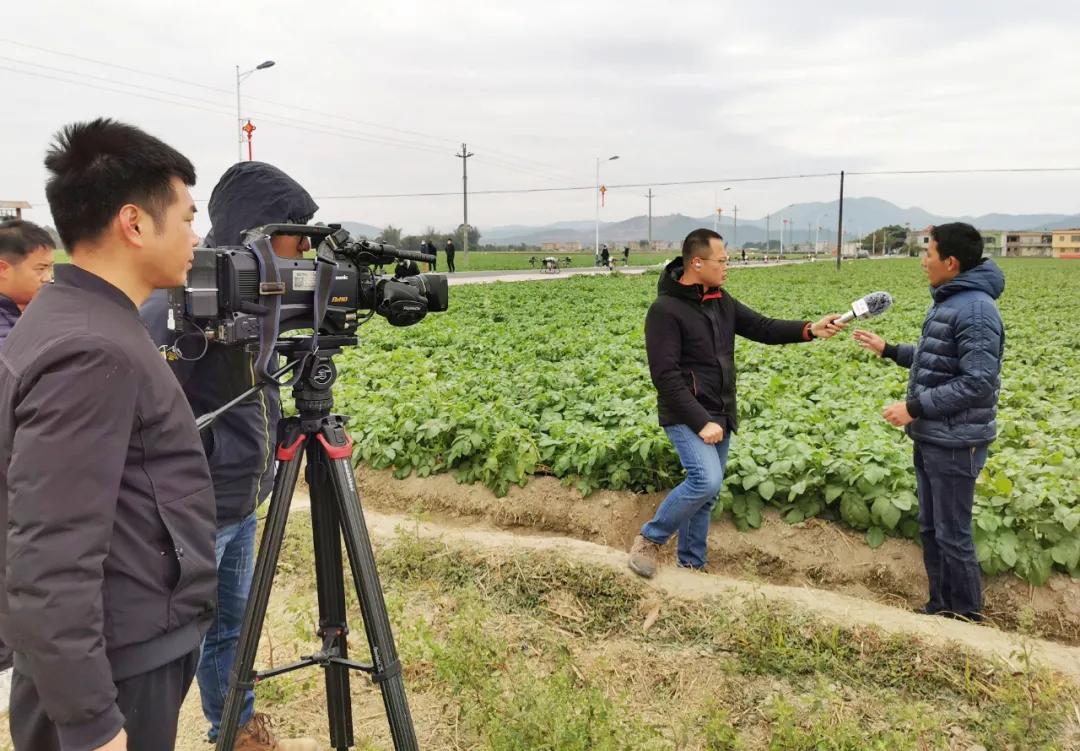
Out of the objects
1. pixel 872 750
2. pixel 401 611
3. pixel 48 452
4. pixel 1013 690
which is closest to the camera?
pixel 48 452

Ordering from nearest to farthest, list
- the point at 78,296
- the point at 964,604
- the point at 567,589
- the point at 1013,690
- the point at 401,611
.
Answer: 1. the point at 78,296
2. the point at 1013,690
3. the point at 401,611
4. the point at 964,604
5. the point at 567,589

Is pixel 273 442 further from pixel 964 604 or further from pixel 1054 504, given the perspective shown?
pixel 1054 504

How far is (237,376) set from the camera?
267 cm

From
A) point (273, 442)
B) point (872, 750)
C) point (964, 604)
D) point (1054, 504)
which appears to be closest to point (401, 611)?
point (273, 442)

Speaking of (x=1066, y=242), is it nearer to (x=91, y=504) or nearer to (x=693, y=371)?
(x=693, y=371)

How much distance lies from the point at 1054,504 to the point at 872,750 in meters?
2.64

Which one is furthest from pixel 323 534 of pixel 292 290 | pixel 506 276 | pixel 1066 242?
pixel 1066 242

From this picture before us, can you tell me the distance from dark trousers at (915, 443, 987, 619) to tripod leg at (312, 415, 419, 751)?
322 cm

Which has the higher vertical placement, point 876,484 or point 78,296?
point 78,296

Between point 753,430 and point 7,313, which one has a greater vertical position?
point 7,313

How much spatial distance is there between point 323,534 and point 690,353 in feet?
→ 8.84

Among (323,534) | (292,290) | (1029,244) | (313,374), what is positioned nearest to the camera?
(292,290)

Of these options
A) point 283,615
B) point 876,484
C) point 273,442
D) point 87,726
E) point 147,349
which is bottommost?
point 283,615

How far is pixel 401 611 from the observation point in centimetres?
405
